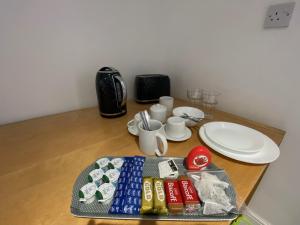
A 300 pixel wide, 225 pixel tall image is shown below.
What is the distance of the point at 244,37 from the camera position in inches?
26.1

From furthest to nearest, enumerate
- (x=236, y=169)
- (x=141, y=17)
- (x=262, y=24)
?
(x=141, y=17) → (x=262, y=24) → (x=236, y=169)

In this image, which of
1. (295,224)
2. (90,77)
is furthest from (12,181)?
(295,224)

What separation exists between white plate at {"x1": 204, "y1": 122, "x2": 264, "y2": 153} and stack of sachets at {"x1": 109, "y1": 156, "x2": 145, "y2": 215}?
276 millimetres

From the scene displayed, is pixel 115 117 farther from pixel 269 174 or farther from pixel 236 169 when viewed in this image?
pixel 269 174

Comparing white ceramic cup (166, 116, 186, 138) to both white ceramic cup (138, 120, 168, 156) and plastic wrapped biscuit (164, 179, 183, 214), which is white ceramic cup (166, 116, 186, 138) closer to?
white ceramic cup (138, 120, 168, 156)

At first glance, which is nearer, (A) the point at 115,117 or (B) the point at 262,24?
(B) the point at 262,24

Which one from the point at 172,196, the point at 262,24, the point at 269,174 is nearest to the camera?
the point at 172,196

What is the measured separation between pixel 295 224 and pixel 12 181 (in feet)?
3.50

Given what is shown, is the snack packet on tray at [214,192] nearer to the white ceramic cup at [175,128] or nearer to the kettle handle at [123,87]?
the white ceramic cup at [175,128]

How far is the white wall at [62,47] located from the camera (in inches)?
23.8

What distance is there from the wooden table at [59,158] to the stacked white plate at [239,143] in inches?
0.9

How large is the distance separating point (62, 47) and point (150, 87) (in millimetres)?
440

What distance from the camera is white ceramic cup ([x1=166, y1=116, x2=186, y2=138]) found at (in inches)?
21.8

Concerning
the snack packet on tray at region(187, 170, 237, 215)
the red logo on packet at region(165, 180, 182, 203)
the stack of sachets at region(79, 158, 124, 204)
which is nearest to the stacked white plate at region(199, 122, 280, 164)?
the snack packet on tray at region(187, 170, 237, 215)
